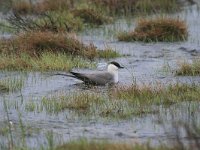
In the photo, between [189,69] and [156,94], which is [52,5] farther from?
[156,94]

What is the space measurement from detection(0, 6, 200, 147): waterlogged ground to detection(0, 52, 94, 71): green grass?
364 millimetres

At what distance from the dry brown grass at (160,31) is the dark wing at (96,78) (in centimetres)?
543

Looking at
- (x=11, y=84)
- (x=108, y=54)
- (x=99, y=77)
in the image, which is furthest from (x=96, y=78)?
(x=108, y=54)

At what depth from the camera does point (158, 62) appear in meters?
17.6

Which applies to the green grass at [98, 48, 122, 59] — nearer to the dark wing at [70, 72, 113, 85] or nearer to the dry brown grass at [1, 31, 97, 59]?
the dry brown grass at [1, 31, 97, 59]

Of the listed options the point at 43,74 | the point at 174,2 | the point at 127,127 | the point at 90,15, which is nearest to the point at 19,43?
the point at 43,74

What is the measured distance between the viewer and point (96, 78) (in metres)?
14.9

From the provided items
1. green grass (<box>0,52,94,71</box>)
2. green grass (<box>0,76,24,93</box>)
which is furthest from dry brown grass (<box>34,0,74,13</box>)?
green grass (<box>0,76,24,93</box>)

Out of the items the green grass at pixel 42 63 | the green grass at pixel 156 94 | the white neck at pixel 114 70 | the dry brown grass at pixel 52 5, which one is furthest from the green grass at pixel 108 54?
the dry brown grass at pixel 52 5

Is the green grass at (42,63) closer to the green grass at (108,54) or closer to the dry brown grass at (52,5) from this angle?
the green grass at (108,54)

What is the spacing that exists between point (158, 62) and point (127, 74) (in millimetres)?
1579

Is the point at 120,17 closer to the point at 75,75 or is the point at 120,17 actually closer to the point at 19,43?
the point at 19,43

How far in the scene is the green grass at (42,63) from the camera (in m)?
16.4

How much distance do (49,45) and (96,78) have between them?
3.26m
